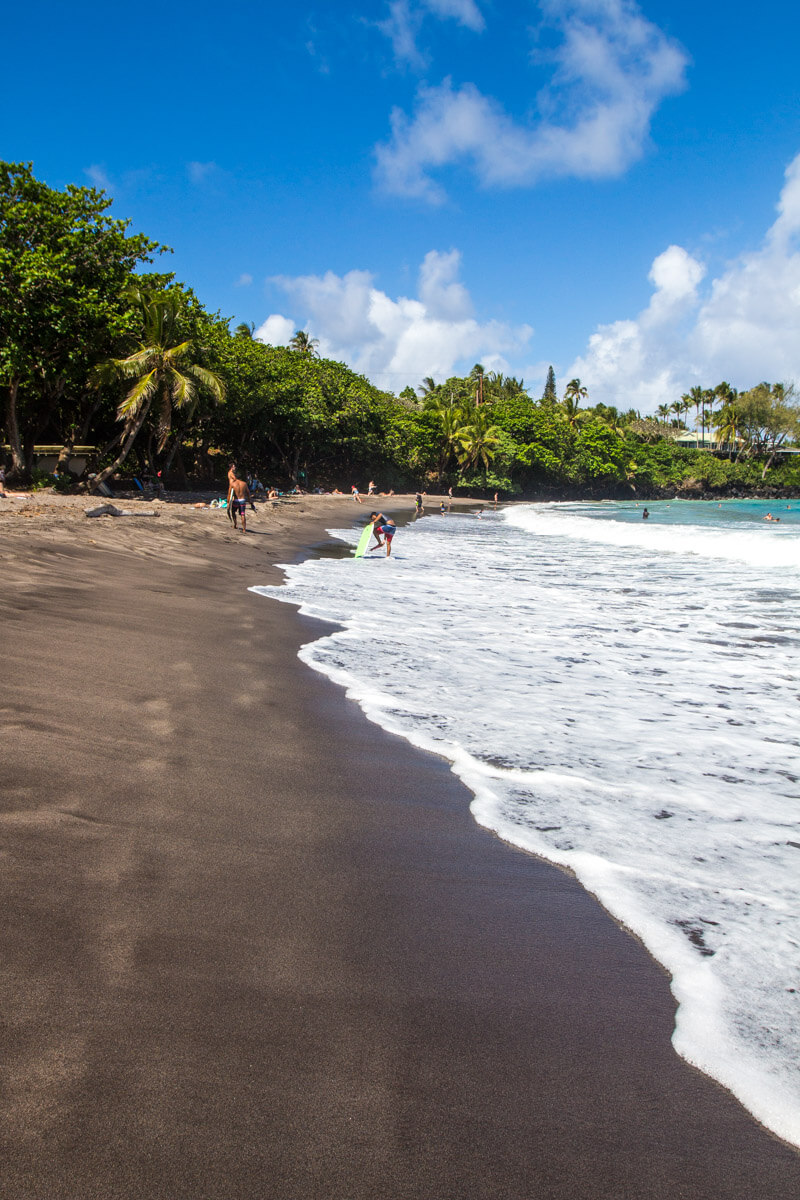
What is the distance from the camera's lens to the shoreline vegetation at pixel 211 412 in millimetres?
20469

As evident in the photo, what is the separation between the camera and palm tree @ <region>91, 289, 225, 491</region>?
23.4 metres

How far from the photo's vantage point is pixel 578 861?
10.5 ft

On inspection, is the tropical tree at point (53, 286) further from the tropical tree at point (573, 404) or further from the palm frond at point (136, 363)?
the tropical tree at point (573, 404)

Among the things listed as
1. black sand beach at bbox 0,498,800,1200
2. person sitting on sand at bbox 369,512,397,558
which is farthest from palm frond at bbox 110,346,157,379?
black sand beach at bbox 0,498,800,1200

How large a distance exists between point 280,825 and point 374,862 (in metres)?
0.51

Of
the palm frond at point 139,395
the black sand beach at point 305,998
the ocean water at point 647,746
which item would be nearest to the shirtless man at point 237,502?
the palm frond at point 139,395

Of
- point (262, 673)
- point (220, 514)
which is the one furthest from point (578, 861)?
point (220, 514)

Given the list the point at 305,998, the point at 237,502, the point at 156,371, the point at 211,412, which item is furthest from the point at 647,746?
the point at 211,412

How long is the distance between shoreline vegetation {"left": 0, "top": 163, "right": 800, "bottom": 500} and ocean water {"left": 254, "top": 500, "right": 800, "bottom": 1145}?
14.6m

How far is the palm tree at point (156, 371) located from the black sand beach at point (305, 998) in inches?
861

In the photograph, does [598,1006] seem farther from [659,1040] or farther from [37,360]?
[37,360]

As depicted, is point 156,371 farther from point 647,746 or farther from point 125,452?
point 647,746

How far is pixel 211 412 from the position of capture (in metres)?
32.7

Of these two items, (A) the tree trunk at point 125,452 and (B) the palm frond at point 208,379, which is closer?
(A) the tree trunk at point 125,452
